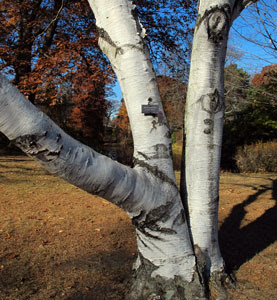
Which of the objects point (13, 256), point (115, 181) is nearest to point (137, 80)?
point (115, 181)

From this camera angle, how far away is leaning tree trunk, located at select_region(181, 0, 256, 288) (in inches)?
90.0

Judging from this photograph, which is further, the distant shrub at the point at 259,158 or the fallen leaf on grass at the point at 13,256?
the distant shrub at the point at 259,158

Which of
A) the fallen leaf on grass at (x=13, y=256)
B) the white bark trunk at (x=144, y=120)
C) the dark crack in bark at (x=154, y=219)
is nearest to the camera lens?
the dark crack in bark at (x=154, y=219)

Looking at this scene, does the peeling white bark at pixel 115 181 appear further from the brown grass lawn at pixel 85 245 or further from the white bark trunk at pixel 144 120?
the brown grass lawn at pixel 85 245

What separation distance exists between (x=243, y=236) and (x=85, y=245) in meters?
2.20

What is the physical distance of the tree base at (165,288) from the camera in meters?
2.15

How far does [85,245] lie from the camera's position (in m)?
3.20

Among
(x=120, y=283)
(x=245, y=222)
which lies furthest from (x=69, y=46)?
(x=120, y=283)

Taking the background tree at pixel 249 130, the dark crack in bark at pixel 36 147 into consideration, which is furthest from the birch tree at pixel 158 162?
the background tree at pixel 249 130

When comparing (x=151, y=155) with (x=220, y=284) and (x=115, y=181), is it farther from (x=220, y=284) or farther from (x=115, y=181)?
(x=220, y=284)

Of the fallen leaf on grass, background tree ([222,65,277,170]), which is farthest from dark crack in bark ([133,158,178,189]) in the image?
background tree ([222,65,277,170])

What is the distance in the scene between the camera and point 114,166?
1.76m

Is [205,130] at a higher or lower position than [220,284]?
higher

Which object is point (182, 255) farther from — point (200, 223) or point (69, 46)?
point (69, 46)
